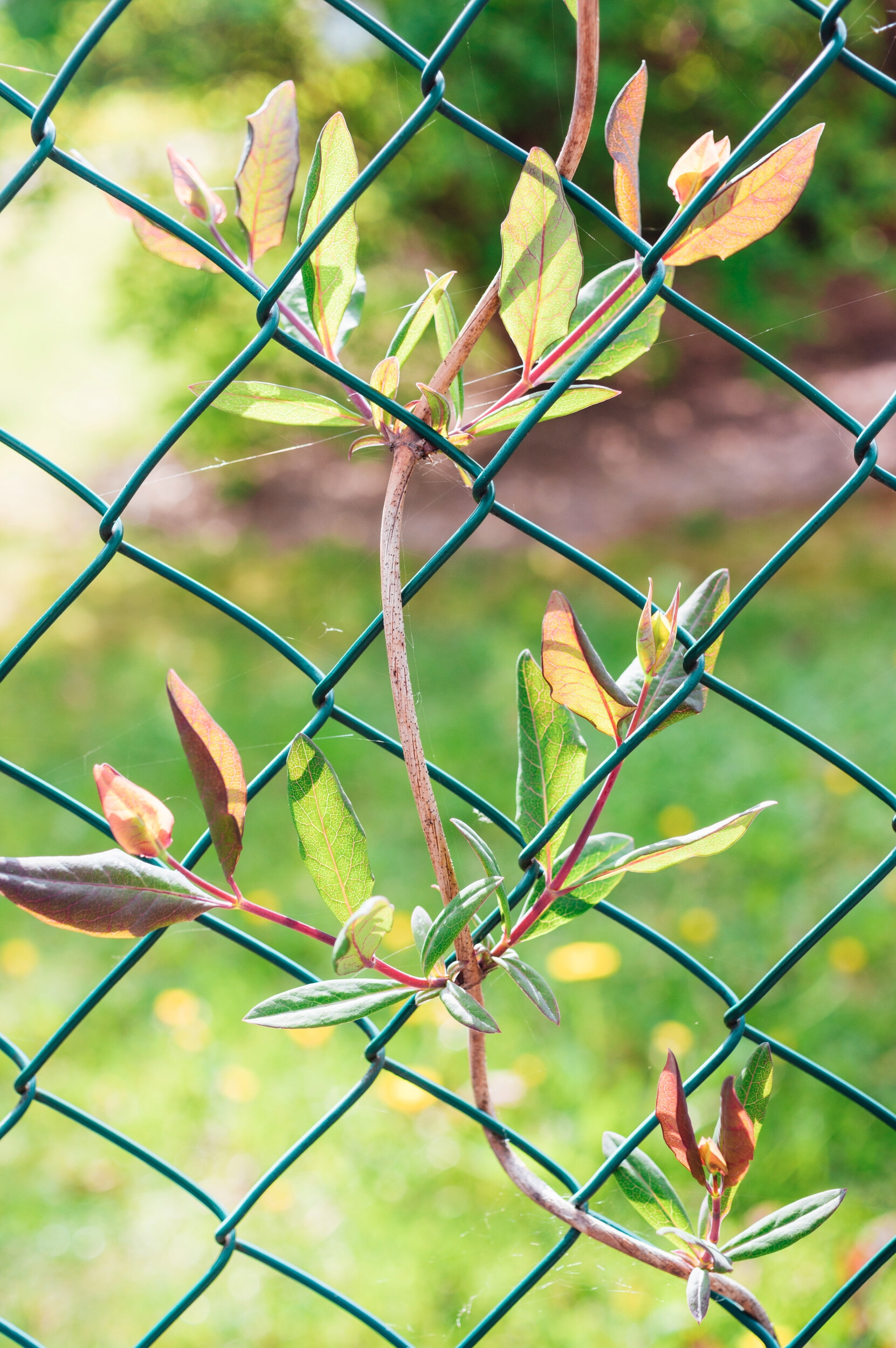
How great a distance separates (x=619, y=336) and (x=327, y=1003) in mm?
356

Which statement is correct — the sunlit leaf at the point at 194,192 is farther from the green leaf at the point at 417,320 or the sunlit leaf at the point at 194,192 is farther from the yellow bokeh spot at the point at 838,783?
the yellow bokeh spot at the point at 838,783

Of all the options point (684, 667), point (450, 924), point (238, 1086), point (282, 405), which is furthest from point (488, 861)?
point (238, 1086)

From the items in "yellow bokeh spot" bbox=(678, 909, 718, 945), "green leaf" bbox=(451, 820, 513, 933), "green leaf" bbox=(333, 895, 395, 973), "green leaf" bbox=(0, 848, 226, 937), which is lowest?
"green leaf" bbox=(0, 848, 226, 937)

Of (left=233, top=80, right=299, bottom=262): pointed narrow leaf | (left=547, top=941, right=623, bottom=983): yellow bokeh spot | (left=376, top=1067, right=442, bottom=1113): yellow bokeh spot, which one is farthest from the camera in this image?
(left=547, top=941, right=623, bottom=983): yellow bokeh spot

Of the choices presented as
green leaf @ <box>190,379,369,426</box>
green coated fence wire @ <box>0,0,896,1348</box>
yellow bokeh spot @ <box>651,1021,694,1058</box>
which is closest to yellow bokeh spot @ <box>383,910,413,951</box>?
yellow bokeh spot @ <box>651,1021,694,1058</box>

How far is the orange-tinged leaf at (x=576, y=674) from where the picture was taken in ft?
1.63

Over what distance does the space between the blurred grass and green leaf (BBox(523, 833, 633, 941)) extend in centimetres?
61

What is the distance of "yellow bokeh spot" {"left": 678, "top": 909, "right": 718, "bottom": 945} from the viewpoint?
168cm

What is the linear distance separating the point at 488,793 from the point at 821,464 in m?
2.25

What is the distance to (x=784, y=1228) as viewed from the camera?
601 mm

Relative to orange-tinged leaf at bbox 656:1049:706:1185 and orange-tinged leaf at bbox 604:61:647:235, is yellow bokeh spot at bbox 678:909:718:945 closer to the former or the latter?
orange-tinged leaf at bbox 656:1049:706:1185

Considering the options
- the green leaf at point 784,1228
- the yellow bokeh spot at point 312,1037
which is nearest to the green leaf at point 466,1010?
the green leaf at point 784,1228

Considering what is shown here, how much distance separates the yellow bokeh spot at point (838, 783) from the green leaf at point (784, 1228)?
152cm

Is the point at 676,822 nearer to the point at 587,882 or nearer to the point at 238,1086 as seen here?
the point at 238,1086
